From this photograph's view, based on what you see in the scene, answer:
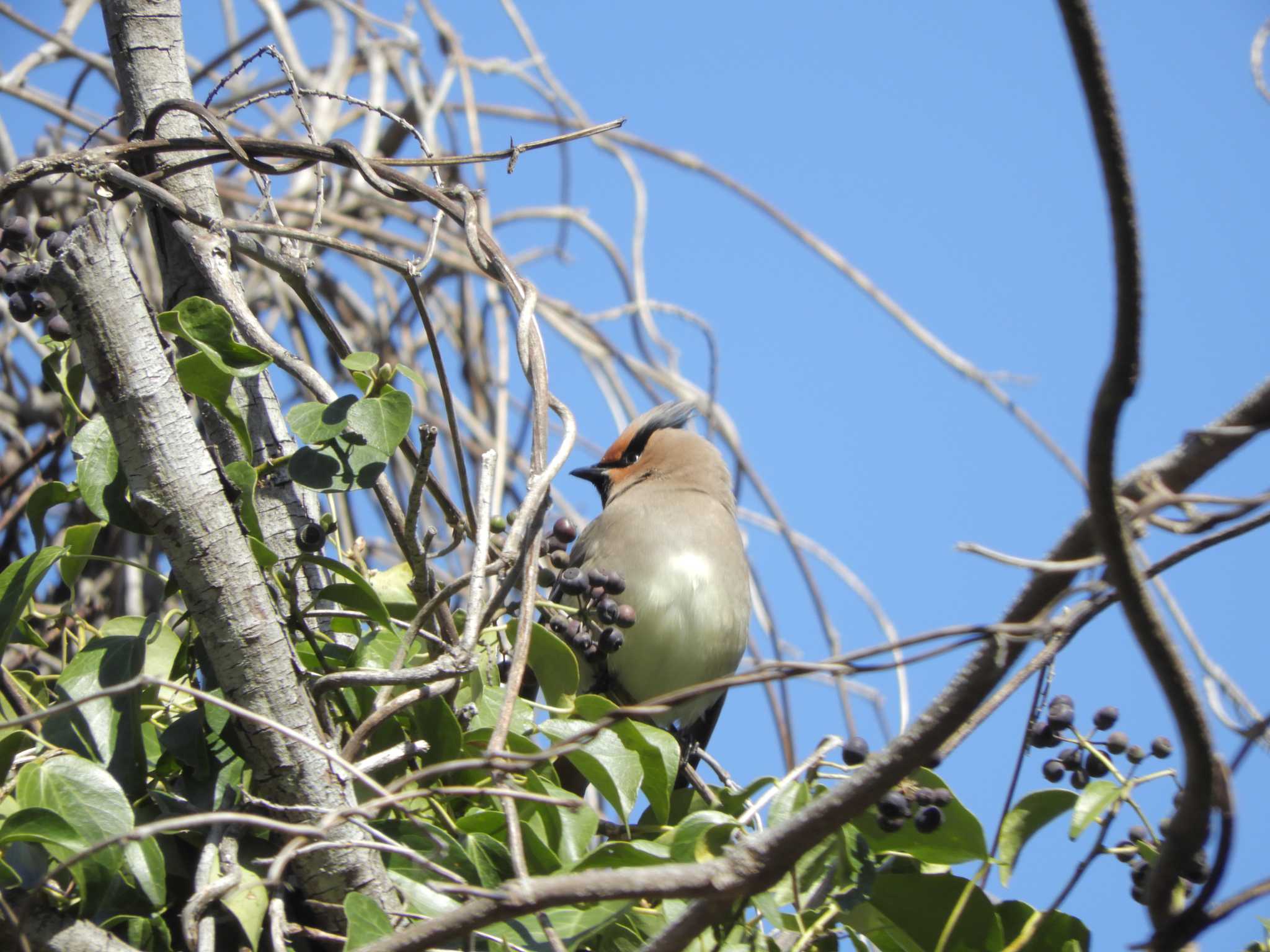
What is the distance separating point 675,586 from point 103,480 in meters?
1.86

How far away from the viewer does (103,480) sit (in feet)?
5.25

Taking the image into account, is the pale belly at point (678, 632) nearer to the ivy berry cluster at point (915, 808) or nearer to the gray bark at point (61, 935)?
the ivy berry cluster at point (915, 808)

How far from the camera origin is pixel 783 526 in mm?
3438

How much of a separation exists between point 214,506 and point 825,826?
754mm

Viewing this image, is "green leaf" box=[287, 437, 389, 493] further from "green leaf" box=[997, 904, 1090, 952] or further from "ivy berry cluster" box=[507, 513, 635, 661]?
"green leaf" box=[997, 904, 1090, 952]

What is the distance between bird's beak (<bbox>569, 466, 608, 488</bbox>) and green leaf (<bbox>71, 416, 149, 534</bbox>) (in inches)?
90.4

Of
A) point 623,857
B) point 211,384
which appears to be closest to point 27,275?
point 211,384

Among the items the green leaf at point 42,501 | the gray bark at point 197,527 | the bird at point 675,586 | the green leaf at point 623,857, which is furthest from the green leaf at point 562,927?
the bird at point 675,586

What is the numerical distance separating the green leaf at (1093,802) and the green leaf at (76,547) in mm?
1196

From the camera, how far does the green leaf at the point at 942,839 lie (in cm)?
163

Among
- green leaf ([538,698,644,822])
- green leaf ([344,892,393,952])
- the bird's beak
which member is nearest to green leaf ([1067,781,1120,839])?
green leaf ([538,698,644,822])

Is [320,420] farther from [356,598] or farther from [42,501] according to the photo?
[42,501]

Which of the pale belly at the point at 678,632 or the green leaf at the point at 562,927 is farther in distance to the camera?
the pale belly at the point at 678,632

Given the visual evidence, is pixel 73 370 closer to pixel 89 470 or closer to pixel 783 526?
pixel 89 470
